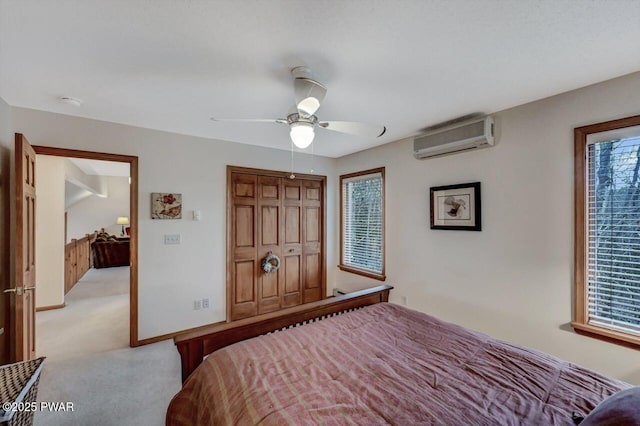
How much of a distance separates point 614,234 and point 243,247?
3.62m

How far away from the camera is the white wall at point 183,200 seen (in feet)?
8.98

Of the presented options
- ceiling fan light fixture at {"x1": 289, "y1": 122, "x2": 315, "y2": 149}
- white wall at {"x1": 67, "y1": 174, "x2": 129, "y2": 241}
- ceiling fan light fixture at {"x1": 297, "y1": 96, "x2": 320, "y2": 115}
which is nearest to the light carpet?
ceiling fan light fixture at {"x1": 289, "y1": 122, "x2": 315, "y2": 149}

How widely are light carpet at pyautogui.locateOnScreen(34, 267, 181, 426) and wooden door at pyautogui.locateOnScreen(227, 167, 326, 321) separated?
111cm

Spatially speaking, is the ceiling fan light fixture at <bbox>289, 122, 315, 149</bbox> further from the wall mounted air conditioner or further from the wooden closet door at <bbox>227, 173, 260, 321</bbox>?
the wooden closet door at <bbox>227, 173, 260, 321</bbox>

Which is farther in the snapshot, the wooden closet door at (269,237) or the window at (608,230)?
the wooden closet door at (269,237)

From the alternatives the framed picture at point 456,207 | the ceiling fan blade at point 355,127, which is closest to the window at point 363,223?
the framed picture at point 456,207

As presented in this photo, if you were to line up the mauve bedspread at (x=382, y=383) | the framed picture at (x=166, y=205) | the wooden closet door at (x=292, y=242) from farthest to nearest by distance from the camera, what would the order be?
the wooden closet door at (x=292, y=242) < the framed picture at (x=166, y=205) < the mauve bedspread at (x=382, y=383)

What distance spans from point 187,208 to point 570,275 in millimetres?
3755

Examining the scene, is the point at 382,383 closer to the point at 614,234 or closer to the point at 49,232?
the point at 614,234

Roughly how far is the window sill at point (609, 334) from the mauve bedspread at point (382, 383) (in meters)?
0.85

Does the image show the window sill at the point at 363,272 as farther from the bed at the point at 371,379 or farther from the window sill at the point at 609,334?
the window sill at the point at 609,334

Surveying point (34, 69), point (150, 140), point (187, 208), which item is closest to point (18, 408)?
point (34, 69)

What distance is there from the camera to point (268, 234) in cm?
391

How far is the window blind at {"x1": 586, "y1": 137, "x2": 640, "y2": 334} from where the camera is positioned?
186 cm
